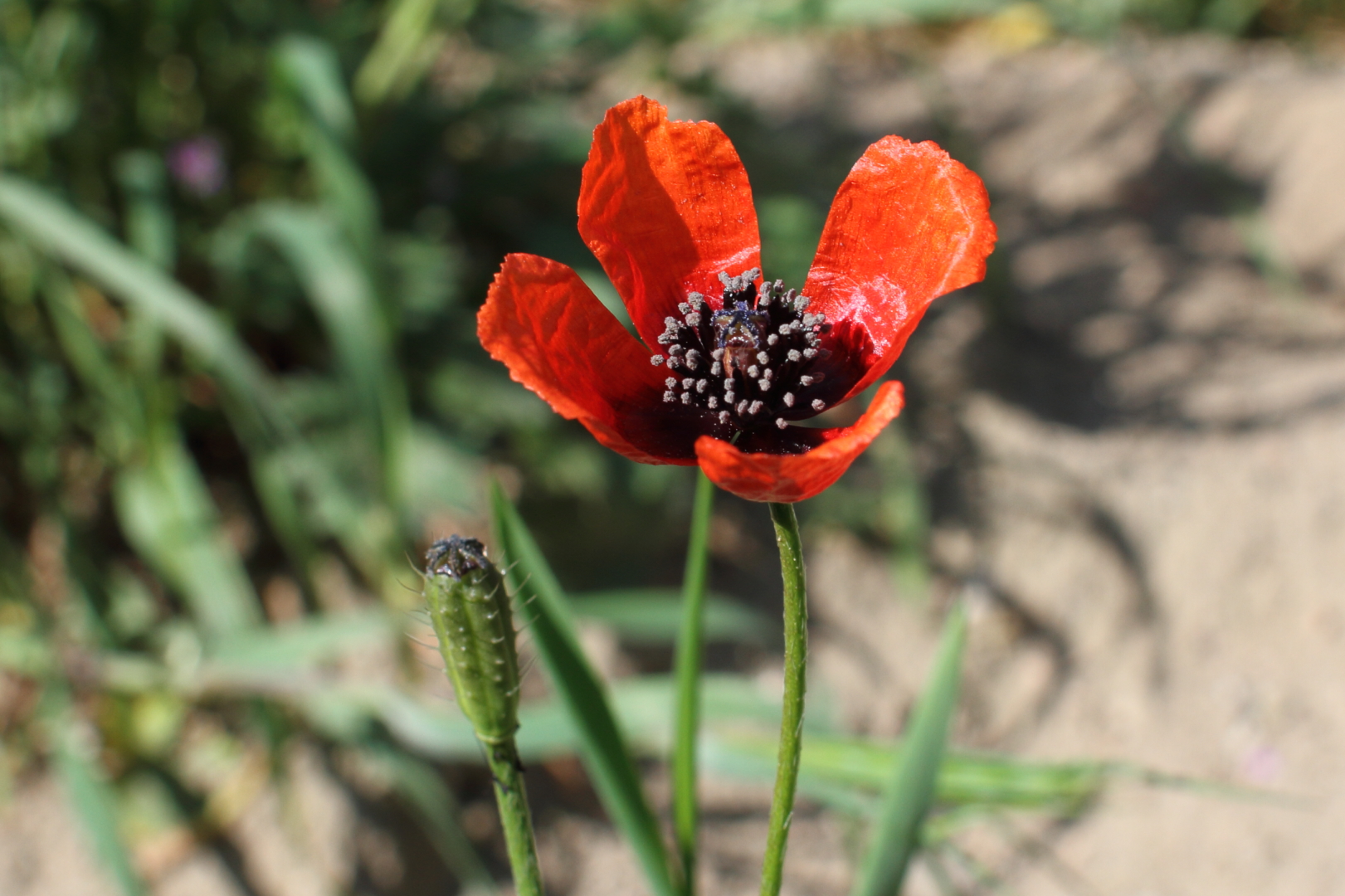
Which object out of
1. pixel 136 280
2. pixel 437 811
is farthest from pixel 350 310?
pixel 437 811

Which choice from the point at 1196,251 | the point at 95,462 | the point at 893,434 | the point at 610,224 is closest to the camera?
the point at 610,224

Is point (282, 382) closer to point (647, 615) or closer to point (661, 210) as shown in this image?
point (647, 615)

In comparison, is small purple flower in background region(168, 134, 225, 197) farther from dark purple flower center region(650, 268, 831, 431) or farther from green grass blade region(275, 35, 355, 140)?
dark purple flower center region(650, 268, 831, 431)

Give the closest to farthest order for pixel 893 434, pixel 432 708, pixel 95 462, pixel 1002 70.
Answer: pixel 432 708 → pixel 95 462 → pixel 893 434 → pixel 1002 70

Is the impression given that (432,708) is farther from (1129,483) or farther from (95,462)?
(1129,483)

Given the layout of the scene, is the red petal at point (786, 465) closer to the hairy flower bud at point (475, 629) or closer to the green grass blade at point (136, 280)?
the hairy flower bud at point (475, 629)

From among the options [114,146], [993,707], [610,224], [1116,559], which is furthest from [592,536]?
[610,224]
